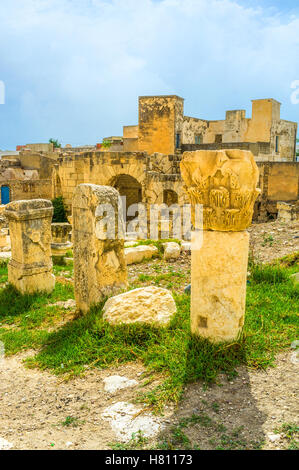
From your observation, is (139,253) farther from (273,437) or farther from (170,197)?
(170,197)

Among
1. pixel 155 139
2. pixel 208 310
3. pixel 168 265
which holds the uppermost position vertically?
pixel 155 139

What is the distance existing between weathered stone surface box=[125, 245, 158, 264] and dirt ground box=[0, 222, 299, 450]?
14.7ft

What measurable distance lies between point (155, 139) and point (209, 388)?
19.8 m

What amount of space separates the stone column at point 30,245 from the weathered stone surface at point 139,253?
2391 mm

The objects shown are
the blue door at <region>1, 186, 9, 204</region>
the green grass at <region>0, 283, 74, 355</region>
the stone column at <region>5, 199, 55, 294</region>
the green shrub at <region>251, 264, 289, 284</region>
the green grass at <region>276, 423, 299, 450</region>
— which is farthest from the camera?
the blue door at <region>1, 186, 9, 204</region>

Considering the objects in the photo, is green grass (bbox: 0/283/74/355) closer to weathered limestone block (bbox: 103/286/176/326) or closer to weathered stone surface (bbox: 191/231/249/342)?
weathered limestone block (bbox: 103/286/176/326)

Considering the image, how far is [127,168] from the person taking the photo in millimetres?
13211

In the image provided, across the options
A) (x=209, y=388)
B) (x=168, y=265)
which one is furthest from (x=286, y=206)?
(x=209, y=388)

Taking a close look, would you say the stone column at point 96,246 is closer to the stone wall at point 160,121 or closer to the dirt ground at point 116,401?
the dirt ground at point 116,401

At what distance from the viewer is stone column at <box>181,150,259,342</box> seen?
312 cm

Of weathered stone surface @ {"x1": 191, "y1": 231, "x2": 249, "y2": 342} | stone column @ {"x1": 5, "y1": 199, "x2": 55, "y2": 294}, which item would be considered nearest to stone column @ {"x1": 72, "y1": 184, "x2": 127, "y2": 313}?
stone column @ {"x1": 5, "y1": 199, "x2": 55, "y2": 294}

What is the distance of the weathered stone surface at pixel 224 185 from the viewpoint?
308 cm

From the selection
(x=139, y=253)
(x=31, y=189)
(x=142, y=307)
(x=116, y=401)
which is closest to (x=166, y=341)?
(x=142, y=307)
